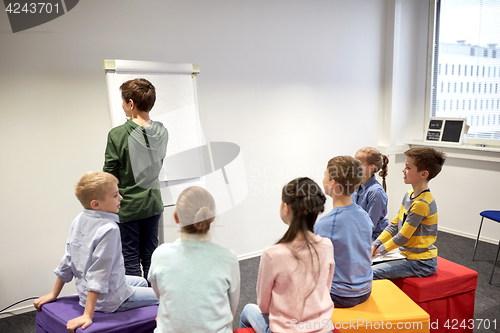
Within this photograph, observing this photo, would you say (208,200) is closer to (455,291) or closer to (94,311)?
(94,311)

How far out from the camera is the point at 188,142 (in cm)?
278

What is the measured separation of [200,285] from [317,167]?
2.69m

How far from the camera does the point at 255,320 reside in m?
1.63

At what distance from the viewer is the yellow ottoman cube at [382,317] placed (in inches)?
64.4

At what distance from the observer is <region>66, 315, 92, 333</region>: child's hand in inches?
60.1

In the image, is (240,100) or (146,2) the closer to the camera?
(146,2)

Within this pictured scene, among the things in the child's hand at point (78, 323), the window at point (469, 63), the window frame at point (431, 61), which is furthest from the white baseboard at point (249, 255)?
the window at point (469, 63)

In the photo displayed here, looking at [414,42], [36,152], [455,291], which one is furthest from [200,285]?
[414,42]

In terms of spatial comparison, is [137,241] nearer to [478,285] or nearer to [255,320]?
[255,320]

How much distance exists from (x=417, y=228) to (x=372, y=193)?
33cm

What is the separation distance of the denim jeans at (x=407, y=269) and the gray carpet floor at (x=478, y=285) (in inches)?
22.9

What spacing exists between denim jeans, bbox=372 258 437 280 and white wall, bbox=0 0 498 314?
112 cm

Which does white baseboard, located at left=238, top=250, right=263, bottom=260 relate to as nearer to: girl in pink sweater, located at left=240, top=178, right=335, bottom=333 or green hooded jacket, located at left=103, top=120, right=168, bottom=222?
green hooded jacket, located at left=103, top=120, right=168, bottom=222

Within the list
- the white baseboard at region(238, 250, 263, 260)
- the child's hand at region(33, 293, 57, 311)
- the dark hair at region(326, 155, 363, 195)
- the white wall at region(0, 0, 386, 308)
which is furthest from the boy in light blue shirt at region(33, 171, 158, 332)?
the white baseboard at region(238, 250, 263, 260)
